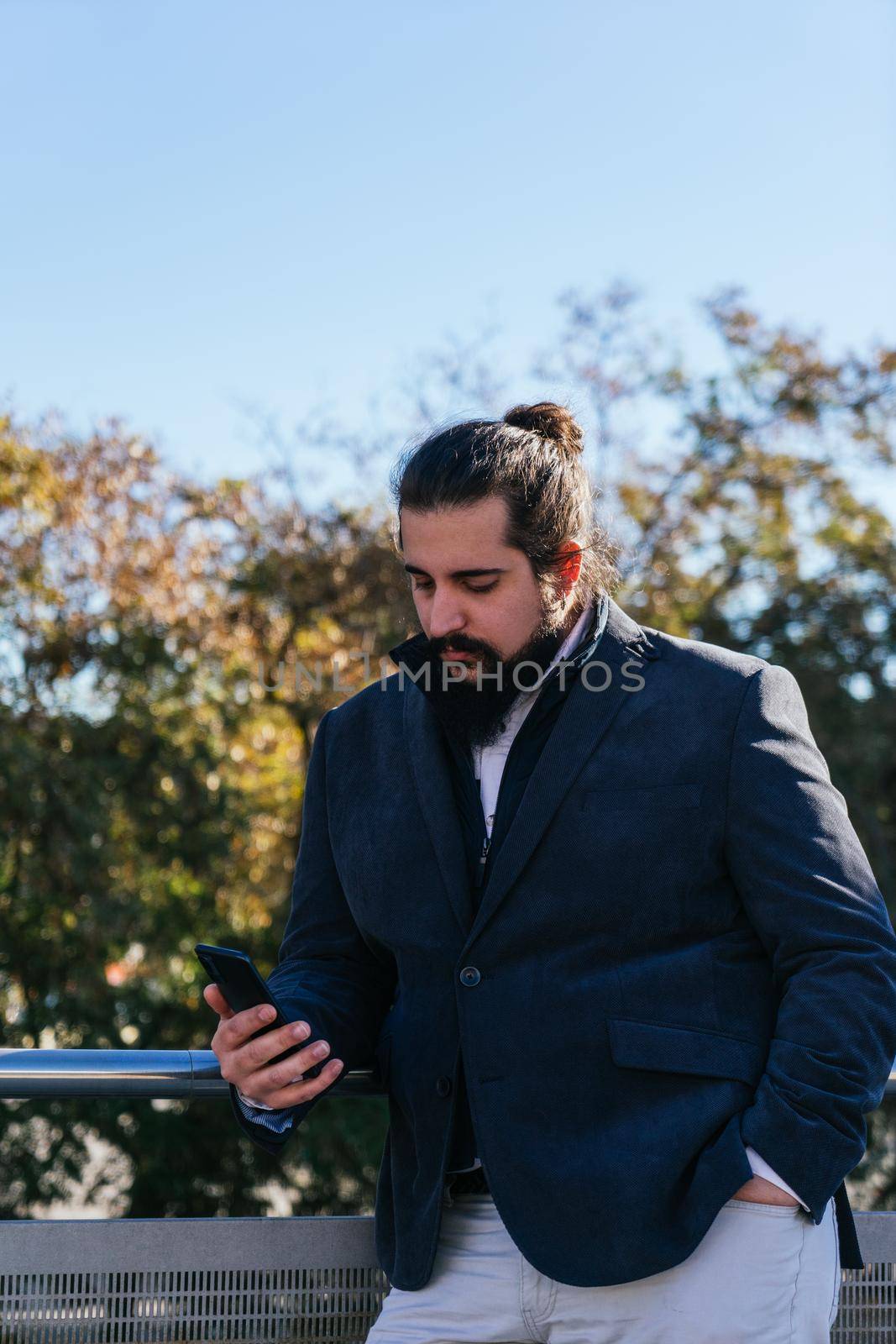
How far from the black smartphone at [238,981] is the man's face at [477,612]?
1.76 ft

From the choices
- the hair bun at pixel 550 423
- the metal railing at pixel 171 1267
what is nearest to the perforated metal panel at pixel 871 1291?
the metal railing at pixel 171 1267

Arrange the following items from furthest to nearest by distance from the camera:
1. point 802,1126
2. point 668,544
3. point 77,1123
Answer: point 668,544
point 77,1123
point 802,1126

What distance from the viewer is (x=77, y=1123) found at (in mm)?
6137

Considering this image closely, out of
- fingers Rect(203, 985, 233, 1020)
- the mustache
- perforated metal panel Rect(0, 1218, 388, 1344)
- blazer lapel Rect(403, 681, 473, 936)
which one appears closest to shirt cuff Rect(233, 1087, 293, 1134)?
fingers Rect(203, 985, 233, 1020)

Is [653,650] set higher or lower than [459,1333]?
higher

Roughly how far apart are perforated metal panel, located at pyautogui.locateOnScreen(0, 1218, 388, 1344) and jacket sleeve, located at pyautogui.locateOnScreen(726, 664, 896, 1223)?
79cm

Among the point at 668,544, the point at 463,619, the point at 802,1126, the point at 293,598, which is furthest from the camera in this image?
the point at 668,544

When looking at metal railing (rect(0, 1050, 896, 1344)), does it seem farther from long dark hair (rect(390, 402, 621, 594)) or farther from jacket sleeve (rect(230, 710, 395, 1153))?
long dark hair (rect(390, 402, 621, 594))

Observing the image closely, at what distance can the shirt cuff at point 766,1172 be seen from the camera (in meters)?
1.73

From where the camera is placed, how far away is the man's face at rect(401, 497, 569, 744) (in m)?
2.09

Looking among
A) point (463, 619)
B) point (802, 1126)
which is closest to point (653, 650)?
point (463, 619)

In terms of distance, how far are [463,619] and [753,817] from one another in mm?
534

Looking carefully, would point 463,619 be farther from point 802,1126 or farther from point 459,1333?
point 459,1333

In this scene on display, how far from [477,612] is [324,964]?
636 millimetres
